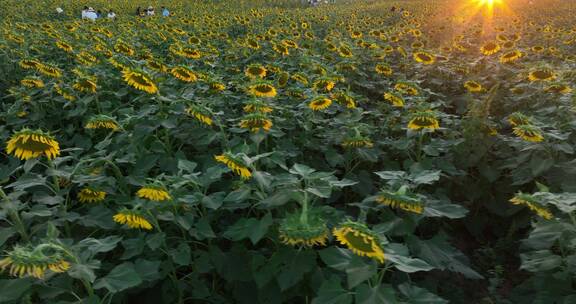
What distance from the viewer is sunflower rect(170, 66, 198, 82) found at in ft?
10.7

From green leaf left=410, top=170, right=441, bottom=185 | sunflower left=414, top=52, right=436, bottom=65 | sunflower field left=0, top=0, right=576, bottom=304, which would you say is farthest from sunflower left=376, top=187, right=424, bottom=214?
sunflower left=414, top=52, right=436, bottom=65

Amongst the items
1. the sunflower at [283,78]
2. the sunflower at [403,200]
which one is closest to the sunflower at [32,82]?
the sunflower at [283,78]

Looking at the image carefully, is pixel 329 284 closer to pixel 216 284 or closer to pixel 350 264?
pixel 350 264

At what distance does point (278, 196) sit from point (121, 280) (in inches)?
26.7

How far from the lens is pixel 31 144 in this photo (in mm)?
1916

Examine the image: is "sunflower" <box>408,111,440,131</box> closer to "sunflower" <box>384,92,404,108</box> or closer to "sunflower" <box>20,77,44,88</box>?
"sunflower" <box>384,92,404,108</box>

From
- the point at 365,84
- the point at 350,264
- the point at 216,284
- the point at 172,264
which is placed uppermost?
the point at 365,84

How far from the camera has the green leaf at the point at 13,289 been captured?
1398 mm

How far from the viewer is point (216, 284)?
2.22m

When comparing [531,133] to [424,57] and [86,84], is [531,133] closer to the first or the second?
[424,57]

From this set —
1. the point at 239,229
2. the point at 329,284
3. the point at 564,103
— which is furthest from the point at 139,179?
the point at 564,103

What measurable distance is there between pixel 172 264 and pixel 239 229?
1.35 ft

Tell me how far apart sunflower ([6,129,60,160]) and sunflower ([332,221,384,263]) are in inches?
55.1

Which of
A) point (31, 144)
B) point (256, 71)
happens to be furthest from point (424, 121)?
point (31, 144)
